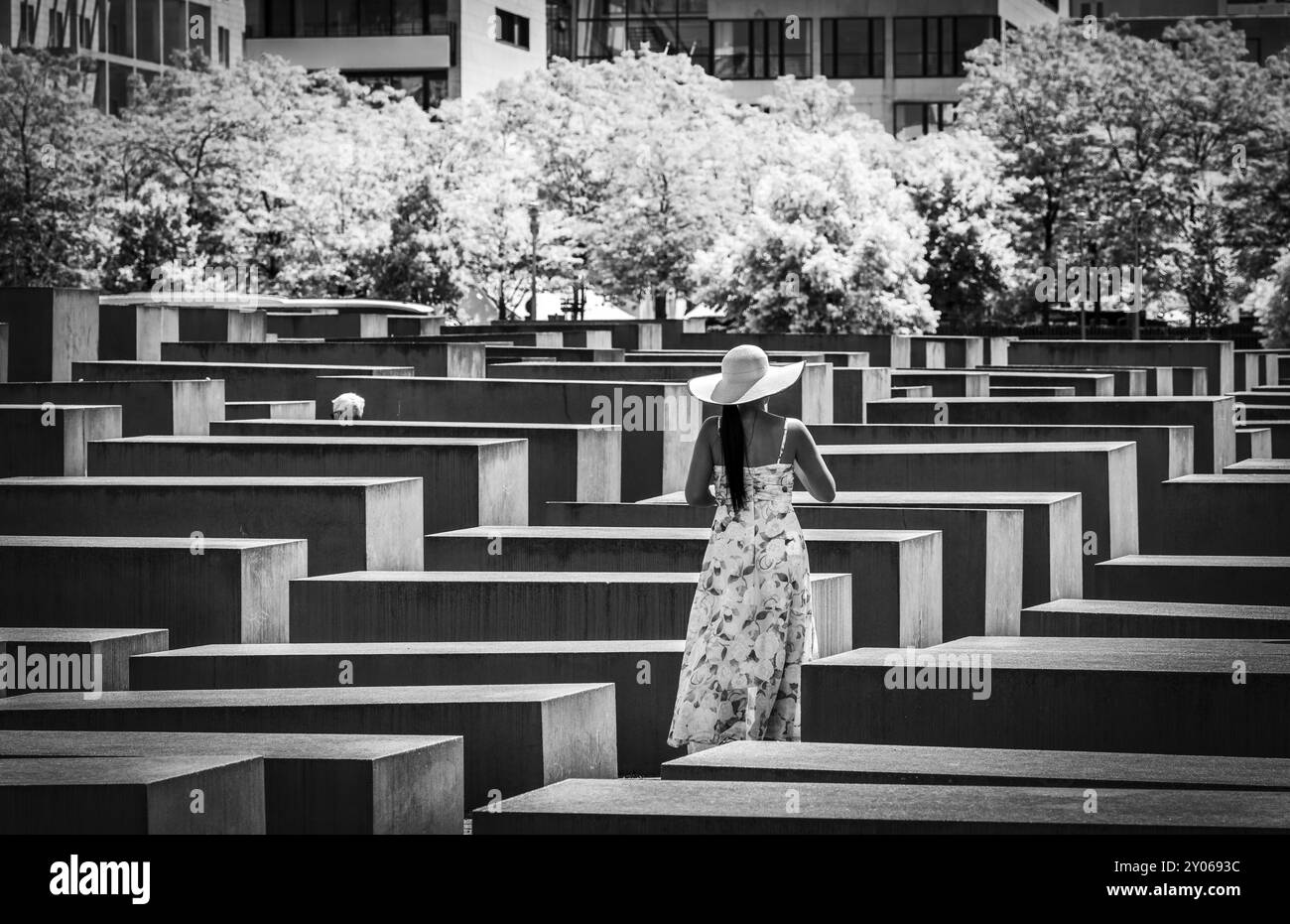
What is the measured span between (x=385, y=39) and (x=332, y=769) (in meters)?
59.9

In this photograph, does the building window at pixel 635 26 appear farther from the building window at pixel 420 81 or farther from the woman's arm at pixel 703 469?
the woman's arm at pixel 703 469

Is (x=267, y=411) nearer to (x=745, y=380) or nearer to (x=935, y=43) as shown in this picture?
(x=745, y=380)

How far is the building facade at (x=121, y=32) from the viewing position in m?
53.1

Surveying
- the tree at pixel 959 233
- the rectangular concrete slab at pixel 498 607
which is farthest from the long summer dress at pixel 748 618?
the tree at pixel 959 233

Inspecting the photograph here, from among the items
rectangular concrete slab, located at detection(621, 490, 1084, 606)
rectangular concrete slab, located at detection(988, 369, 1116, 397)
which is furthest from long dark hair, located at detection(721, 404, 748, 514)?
rectangular concrete slab, located at detection(988, 369, 1116, 397)

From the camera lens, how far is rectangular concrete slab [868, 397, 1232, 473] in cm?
1460

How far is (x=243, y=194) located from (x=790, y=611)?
33.9 meters

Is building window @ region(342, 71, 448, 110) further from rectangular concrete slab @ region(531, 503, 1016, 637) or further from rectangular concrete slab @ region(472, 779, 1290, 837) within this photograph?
rectangular concrete slab @ region(472, 779, 1290, 837)

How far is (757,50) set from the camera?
221 feet

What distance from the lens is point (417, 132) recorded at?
4216 cm

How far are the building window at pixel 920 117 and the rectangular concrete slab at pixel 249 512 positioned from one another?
57155mm

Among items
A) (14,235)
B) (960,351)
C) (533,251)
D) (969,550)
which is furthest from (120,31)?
(969,550)

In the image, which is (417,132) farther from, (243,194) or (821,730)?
(821,730)
